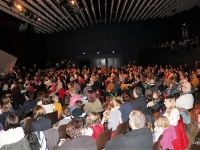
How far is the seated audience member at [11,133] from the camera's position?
3.24 m

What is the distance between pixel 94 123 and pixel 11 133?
121 cm

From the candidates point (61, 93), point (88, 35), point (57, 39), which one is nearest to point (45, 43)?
point (57, 39)

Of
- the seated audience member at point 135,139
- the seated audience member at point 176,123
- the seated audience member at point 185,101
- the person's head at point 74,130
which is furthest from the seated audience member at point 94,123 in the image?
the seated audience member at point 185,101

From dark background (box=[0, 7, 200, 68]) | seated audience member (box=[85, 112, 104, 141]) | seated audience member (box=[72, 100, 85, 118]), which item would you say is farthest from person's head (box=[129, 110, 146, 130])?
dark background (box=[0, 7, 200, 68])

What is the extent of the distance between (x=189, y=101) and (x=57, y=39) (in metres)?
19.4

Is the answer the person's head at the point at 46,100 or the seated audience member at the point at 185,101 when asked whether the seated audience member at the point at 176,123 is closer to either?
the seated audience member at the point at 185,101

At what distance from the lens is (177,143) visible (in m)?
4.29

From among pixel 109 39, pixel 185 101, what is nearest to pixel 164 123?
pixel 185 101

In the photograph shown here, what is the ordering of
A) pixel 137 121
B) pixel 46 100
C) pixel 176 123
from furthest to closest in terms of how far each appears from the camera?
1. pixel 46 100
2. pixel 176 123
3. pixel 137 121

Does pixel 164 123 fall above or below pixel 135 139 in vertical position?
below

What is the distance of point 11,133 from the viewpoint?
329cm

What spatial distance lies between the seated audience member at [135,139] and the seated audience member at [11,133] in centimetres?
125

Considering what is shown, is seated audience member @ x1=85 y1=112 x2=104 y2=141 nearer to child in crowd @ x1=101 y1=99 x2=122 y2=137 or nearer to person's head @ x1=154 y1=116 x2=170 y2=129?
child in crowd @ x1=101 y1=99 x2=122 y2=137

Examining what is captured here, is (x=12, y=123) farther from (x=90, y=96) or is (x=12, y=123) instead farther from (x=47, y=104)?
(x=90, y=96)
